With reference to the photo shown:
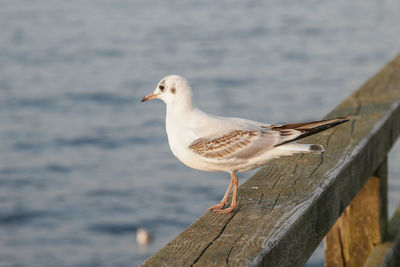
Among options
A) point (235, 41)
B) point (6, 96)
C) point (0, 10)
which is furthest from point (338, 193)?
point (0, 10)

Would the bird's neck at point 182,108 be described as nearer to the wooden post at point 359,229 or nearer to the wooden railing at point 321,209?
the wooden railing at point 321,209

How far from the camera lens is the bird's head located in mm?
2972

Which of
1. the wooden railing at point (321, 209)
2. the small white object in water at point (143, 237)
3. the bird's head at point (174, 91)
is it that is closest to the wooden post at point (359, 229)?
the wooden railing at point (321, 209)

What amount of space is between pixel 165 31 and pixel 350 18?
6212 mm

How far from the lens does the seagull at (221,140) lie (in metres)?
2.88

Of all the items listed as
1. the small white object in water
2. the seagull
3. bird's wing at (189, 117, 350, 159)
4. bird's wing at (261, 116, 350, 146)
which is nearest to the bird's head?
the seagull

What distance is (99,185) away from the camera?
1028 cm

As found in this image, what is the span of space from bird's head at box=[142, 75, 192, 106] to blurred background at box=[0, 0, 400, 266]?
5510 millimetres

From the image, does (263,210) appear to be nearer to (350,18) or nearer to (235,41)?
(235,41)

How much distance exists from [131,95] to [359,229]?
34.4ft

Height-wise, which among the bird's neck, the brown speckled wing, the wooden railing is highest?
the bird's neck

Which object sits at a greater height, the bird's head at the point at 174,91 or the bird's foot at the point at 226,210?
the bird's head at the point at 174,91

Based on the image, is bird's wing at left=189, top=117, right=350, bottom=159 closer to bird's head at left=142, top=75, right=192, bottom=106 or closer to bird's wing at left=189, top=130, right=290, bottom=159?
bird's wing at left=189, top=130, right=290, bottom=159

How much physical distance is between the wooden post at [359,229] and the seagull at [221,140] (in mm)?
866
